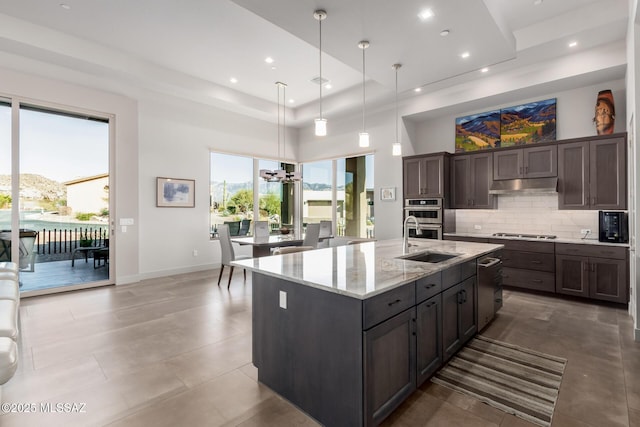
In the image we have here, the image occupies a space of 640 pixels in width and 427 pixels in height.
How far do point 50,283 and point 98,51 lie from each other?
365 cm

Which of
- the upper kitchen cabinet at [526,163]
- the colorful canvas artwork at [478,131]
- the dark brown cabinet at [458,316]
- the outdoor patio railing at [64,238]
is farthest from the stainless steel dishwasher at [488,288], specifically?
the outdoor patio railing at [64,238]

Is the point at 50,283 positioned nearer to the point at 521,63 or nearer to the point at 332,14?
the point at 332,14

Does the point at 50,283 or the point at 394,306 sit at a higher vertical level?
the point at 394,306

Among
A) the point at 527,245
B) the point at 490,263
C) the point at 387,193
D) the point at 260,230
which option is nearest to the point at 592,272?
the point at 527,245

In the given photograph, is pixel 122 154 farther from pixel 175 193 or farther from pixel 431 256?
pixel 431 256

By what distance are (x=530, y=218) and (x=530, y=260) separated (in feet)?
2.93

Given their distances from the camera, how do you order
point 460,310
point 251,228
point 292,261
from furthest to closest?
point 251,228, point 460,310, point 292,261

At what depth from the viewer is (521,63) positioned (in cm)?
461

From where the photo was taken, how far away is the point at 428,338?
7.30ft

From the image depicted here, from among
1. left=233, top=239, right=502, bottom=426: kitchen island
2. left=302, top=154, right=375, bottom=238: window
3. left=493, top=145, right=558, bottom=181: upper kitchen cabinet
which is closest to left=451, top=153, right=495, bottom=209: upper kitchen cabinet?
left=493, top=145, right=558, bottom=181: upper kitchen cabinet

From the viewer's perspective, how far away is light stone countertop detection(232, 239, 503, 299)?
5.80 ft

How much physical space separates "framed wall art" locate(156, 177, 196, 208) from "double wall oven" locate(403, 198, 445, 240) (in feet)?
14.7

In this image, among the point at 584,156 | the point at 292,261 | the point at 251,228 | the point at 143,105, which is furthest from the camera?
the point at 251,228

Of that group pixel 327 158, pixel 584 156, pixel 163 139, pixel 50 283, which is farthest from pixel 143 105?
pixel 584 156
